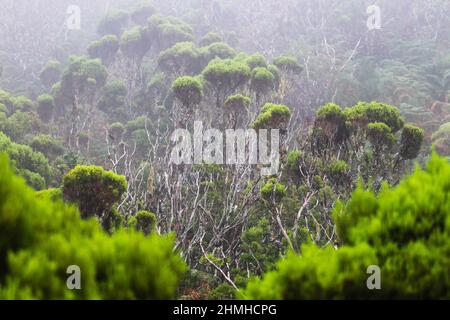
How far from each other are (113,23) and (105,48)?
5.33 meters

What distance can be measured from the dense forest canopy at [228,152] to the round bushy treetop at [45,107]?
0.22 feet

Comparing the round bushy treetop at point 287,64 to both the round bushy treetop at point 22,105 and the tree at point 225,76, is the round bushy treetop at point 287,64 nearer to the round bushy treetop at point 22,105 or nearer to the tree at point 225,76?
the tree at point 225,76

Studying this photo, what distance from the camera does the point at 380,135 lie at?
11.1 m

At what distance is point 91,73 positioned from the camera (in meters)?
22.5

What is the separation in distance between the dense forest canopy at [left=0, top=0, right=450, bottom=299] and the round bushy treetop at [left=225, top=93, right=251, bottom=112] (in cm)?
15

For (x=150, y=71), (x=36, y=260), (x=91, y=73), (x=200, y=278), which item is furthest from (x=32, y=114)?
(x=36, y=260)

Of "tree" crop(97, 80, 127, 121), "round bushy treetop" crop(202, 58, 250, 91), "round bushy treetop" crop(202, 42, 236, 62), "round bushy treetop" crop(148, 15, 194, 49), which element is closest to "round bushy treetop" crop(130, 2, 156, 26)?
"round bushy treetop" crop(148, 15, 194, 49)

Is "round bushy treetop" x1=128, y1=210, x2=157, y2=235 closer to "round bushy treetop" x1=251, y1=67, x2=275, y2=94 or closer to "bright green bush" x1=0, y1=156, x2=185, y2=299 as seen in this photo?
"bright green bush" x1=0, y1=156, x2=185, y2=299

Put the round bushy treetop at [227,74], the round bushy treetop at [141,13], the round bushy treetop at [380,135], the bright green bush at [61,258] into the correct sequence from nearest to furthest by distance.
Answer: the bright green bush at [61,258]
the round bushy treetop at [380,135]
the round bushy treetop at [227,74]
the round bushy treetop at [141,13]

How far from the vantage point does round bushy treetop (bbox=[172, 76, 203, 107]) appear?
50.6 ft

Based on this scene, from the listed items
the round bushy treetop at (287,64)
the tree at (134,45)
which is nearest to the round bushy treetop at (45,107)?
the tree at (134,45)

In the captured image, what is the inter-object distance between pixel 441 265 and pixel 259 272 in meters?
7.58

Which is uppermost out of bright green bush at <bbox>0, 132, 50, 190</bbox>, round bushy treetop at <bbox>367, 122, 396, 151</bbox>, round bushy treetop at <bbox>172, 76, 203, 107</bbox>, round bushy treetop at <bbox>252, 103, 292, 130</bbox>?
round bushy treetop at <bbox>172, 76, 203, 107</bbox>

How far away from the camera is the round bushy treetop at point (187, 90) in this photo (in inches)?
608
